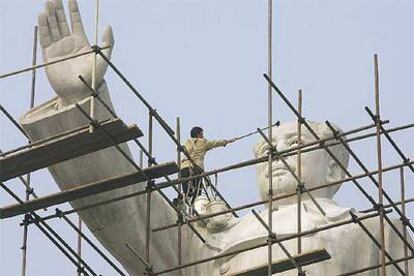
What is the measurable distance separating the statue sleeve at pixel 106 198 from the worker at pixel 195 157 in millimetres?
717

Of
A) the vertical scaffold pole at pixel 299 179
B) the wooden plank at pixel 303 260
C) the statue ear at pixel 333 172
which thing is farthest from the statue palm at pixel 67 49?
the statue ear at pixel 333 172

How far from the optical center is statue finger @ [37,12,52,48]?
19062 mm

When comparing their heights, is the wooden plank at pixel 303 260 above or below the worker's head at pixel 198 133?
below

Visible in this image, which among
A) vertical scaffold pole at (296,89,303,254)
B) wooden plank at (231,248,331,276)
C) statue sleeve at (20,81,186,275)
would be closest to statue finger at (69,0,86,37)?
statue sleeve at (20,81,186,275)

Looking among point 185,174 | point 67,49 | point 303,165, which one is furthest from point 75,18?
point 303,165

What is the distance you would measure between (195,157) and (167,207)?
1.81 meters

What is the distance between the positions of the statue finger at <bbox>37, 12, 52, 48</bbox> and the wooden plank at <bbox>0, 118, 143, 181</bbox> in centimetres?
98

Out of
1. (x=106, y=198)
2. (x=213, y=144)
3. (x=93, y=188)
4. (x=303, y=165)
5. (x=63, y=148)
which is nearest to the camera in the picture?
(x=63, y=148)

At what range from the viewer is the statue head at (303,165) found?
20.5 metres

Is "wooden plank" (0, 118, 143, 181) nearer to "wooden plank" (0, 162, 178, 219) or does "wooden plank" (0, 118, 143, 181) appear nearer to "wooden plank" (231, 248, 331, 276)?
"wooden plank" (0, 162, 178, 219)

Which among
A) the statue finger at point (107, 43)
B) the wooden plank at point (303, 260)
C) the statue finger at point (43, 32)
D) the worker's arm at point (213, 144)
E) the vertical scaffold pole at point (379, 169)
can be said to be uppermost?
the worker's arm at point (213, 144)

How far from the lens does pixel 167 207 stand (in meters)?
19.9

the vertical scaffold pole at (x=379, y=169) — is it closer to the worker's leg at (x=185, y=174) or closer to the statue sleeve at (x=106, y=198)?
the statue sleeve at (x=106, y=198)

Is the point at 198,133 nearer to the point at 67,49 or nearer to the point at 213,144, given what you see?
the point at 213,144
